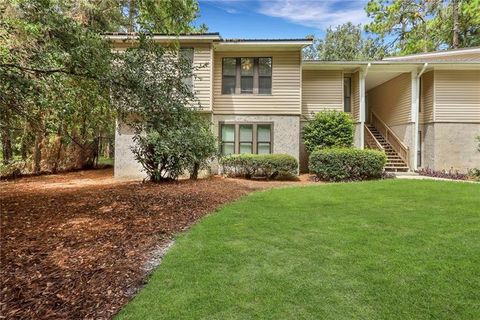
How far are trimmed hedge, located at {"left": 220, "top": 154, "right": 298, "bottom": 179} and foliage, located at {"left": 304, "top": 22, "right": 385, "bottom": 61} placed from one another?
24.7m

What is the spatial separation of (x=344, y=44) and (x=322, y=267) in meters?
35.2

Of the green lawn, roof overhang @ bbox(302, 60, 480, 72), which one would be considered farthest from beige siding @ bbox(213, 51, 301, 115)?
the green lawn

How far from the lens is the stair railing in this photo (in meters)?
14.1

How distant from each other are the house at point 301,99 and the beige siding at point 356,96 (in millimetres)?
46

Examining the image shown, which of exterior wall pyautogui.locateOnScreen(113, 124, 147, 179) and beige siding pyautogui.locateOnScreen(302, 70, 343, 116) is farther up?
→ beige siding pyautogui.locateOnScreen(302, 70, 343, 116)

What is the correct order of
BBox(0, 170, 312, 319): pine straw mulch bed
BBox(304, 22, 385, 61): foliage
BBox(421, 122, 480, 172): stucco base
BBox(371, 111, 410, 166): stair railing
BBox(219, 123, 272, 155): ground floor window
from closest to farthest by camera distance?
BBox(0, 170, 312, 319): pine straw mulch bed
BBox(219, 123, 272, 155): ground floor window
BBox(421, 122, 480, 172): stucco base
BBox(371, 111, 410, 166): stair railing
BBox(304, 22, 385, 61): foliage

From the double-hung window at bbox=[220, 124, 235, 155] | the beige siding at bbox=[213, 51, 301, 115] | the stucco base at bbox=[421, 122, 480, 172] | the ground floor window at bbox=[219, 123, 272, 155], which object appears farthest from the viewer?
the stucco base at bbox=[421, 122, 480, 172]

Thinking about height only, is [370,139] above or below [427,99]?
below

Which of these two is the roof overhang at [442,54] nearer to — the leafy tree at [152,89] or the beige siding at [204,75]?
the beige siding at [204,75]

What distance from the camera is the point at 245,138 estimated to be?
13.4 m

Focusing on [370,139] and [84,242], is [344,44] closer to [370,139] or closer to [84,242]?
[370,139]

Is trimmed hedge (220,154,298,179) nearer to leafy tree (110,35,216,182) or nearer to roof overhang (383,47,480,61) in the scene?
leafy tree (110,35,216,182)

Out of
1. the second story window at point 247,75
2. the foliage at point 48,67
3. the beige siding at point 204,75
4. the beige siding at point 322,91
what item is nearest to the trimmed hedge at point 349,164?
the beige siding at point 322,91

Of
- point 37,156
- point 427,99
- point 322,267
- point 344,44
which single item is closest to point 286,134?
point 427,99
